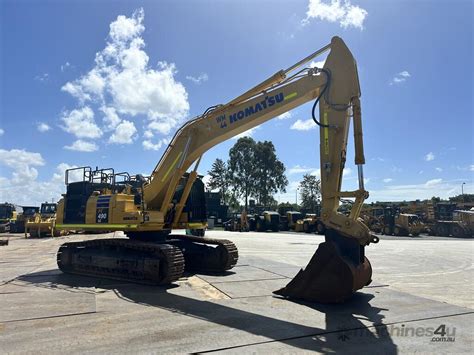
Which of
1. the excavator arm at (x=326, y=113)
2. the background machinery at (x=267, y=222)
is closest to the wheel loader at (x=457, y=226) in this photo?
the background machinery at (x=267, y=222)

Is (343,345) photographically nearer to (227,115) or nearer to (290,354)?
(290,354)

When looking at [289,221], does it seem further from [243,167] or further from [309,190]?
[309,190]

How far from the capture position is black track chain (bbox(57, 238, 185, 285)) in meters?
9.57

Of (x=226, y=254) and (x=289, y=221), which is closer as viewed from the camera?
(x=226, y=254)

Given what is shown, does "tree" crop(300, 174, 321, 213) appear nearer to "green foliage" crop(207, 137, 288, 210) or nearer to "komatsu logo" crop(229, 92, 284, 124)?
"green foliage" crop(207, 137, 288, 210)

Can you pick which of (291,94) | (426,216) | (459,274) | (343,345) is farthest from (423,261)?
(426,216)

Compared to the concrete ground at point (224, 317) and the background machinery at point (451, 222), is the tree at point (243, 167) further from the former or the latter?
the concrete ground at point (224, 317)

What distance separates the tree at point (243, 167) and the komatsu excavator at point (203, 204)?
5570 centimetres

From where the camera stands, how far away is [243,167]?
68.8 metres

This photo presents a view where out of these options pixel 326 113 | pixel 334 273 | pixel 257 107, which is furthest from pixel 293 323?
pixel 257 107

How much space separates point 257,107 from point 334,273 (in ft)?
13.6

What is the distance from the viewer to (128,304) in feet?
25.8

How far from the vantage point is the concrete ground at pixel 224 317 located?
18.1 feet

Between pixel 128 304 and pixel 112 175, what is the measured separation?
574 cm
